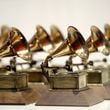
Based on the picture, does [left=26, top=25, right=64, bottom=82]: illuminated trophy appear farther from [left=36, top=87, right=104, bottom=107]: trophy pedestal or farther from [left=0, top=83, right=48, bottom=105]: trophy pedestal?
[left=36, top=87, right=104, bottom=107]: trophy pedestal

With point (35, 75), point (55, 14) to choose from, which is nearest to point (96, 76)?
point (35, 75)

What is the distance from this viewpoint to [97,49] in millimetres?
2568

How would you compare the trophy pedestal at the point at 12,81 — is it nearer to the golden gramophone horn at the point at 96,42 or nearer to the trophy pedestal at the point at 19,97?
the trophy pedestal at the point at 19,97

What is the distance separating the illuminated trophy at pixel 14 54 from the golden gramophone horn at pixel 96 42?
0.33 meters

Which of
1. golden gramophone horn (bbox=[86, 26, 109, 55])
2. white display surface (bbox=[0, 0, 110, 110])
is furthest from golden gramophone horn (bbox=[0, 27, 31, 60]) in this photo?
white display surface (bbox=[0, 0, 110, 110])

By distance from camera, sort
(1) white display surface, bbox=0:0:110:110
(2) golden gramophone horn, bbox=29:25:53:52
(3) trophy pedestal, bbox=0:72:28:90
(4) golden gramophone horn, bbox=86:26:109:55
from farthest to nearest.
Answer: (1) white display surface, bbox=0:0:110:110
(2) golden gramophone horn, bbox=29:25:53:52
(4) golden gramophone horn, bbox=86:26:109:55
(3) trophy pedestal, bbox=0:72:28:90

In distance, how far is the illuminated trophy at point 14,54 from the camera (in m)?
2.20

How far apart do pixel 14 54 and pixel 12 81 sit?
0.49ft

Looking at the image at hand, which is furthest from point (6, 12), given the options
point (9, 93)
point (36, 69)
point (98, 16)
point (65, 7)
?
point (9, 93)

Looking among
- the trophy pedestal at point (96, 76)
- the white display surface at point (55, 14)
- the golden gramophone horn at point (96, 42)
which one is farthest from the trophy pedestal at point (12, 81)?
the white display surface at point (55, 14)

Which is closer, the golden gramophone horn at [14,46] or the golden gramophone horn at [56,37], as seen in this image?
the golden gramophone horn at [14,46]

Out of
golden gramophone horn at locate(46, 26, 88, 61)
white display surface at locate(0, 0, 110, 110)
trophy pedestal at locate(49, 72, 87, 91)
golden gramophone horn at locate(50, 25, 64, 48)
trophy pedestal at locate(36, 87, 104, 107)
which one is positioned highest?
white display surface at locate(0, 0, 110, 110)

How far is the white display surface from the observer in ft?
10.4

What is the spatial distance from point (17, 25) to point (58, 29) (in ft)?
1.32
